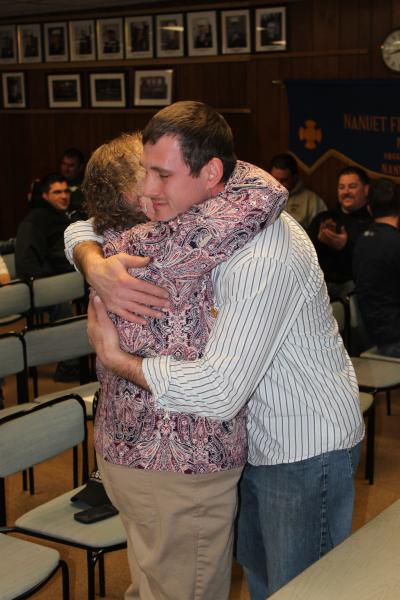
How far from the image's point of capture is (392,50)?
7137 mm

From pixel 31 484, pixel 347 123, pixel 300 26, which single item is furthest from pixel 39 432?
pixel 300 26

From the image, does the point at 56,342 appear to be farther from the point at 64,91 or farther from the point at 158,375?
the point at 64,91

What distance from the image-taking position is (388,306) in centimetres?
505

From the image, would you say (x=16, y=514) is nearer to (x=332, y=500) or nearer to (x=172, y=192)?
(x=332, y=500)

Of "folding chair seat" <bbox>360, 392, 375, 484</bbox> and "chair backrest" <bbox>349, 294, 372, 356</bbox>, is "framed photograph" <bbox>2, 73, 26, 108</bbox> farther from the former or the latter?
"folding chair seat" <bbox>360, 392, 375, 484</bbox>

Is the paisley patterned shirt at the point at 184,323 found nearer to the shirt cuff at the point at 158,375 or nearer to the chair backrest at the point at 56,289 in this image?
the shirt cuff at the point at 158,375

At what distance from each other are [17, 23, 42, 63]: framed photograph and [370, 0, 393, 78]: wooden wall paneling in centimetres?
428

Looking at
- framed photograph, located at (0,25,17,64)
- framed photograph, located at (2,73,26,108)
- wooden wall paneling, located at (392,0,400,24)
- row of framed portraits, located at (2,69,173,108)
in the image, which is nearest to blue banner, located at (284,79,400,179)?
wooden wall paneling, located at (392,0,400,24)

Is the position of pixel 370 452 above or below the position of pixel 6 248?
below

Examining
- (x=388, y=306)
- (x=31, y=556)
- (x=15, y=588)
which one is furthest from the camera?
(x=388, y=306)

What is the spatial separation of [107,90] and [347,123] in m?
3.02

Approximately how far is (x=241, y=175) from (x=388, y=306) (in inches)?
134

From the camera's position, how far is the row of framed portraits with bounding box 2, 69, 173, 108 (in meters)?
8.85

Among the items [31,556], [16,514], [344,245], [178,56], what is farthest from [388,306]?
[178,56]
